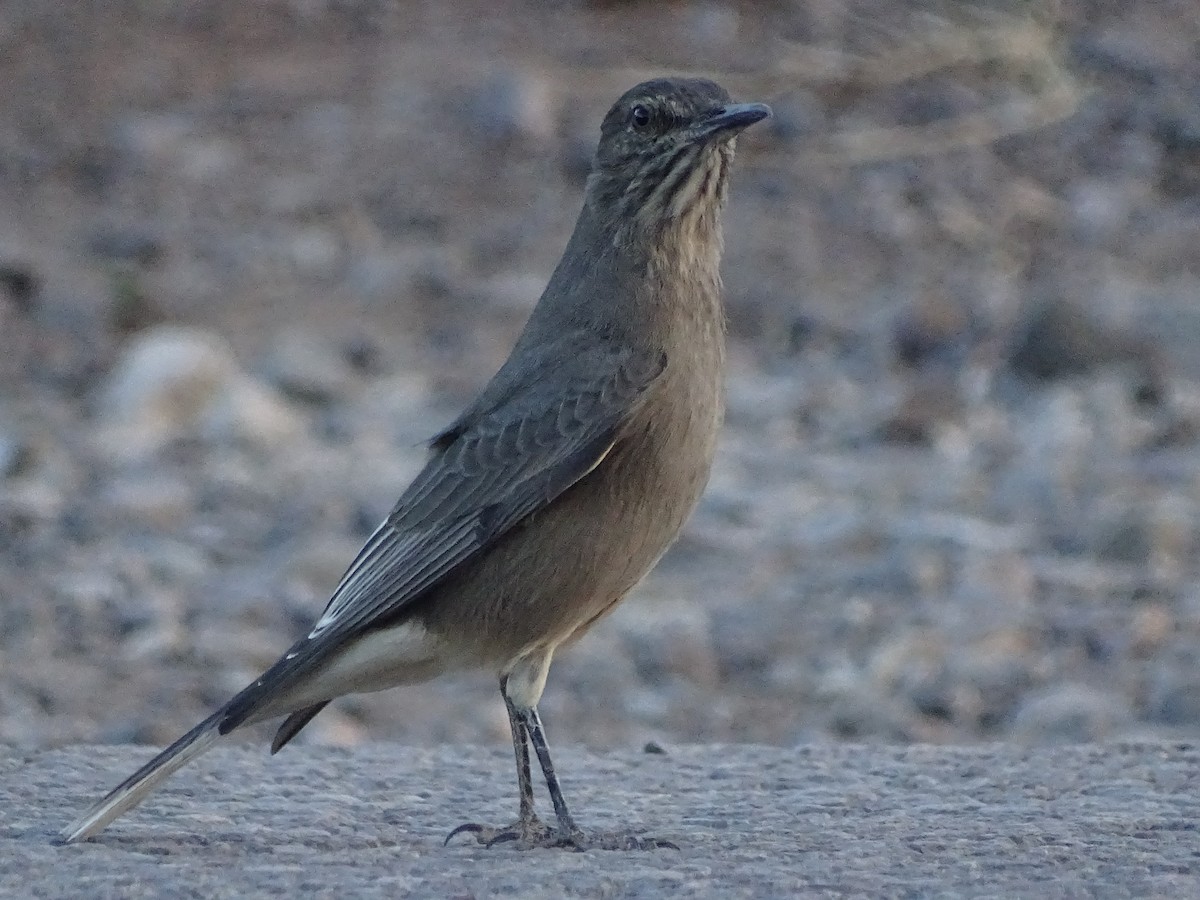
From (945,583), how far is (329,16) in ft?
26.4

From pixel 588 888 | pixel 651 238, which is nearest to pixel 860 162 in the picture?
pixel 651 238

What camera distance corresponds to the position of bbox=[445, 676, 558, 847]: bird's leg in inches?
238

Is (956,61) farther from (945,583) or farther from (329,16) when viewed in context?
(945,583)

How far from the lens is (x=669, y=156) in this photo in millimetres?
6781

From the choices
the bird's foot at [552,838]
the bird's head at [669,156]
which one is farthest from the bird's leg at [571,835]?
the bird's head at [669,156]

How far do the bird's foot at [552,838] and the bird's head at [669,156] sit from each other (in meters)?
1.75

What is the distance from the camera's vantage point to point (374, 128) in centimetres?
1517

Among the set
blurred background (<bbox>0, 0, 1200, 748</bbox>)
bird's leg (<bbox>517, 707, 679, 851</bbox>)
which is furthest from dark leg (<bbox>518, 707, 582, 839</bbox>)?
blurred background (<bbox>0, 0, 1200, 748</bbox>)

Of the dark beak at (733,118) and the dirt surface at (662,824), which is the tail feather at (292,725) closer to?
the dirt surface at (662,824)

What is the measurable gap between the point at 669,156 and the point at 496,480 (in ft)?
3.50

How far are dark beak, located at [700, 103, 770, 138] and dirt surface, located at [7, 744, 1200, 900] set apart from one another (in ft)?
6.15

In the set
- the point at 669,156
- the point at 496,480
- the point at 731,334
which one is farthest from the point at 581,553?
the point at 731,334

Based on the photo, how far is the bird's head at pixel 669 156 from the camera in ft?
22.2

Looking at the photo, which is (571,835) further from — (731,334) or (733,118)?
(731,334)
